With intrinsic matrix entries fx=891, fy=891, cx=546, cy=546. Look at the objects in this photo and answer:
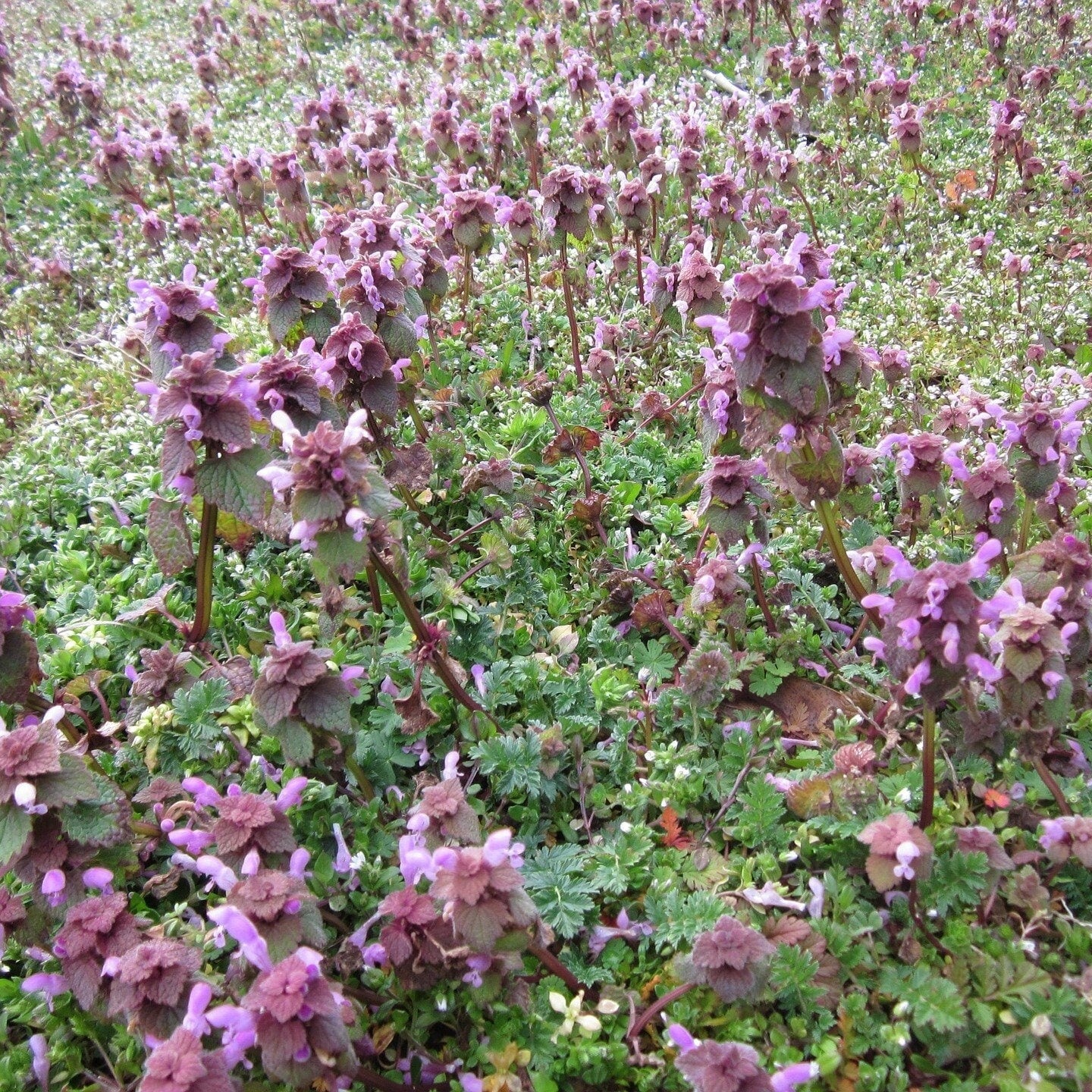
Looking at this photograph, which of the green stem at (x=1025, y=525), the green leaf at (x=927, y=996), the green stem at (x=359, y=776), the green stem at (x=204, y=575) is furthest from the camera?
the green stem at (x=1025, y=525)

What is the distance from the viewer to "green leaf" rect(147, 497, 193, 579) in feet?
8.22

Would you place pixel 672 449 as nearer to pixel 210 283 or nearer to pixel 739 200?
pixel 739 200

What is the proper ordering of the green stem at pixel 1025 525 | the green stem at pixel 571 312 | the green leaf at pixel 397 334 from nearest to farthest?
the green stem at pixel 1025 525 < the green leaf at pixel 397 334 < the green stem at pixel 571 312

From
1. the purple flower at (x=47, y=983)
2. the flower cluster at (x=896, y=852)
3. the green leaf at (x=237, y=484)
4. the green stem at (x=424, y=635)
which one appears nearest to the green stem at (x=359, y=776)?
the green stem at (x=424, y=635)

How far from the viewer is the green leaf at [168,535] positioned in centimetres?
251

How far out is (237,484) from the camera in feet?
7.55

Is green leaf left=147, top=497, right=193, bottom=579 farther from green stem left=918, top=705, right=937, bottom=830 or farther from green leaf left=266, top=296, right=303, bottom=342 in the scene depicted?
green stem left=918, top=705, right=937, bottom=830

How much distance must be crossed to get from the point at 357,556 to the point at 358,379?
1.01 meters

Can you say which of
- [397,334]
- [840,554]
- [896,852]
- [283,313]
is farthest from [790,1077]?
[283,313]

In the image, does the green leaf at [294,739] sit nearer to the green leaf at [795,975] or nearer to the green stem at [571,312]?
the green leaf at [795,975]

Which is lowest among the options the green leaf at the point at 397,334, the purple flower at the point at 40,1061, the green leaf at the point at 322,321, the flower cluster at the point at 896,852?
the purple flower at the point at 40,1061

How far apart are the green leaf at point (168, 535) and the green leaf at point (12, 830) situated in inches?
29.7

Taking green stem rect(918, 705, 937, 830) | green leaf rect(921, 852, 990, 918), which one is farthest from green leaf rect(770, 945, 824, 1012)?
green stem rect(918, 705, 937, 830)

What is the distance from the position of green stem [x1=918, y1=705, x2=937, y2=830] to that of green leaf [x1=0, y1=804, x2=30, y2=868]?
6.59 ft
